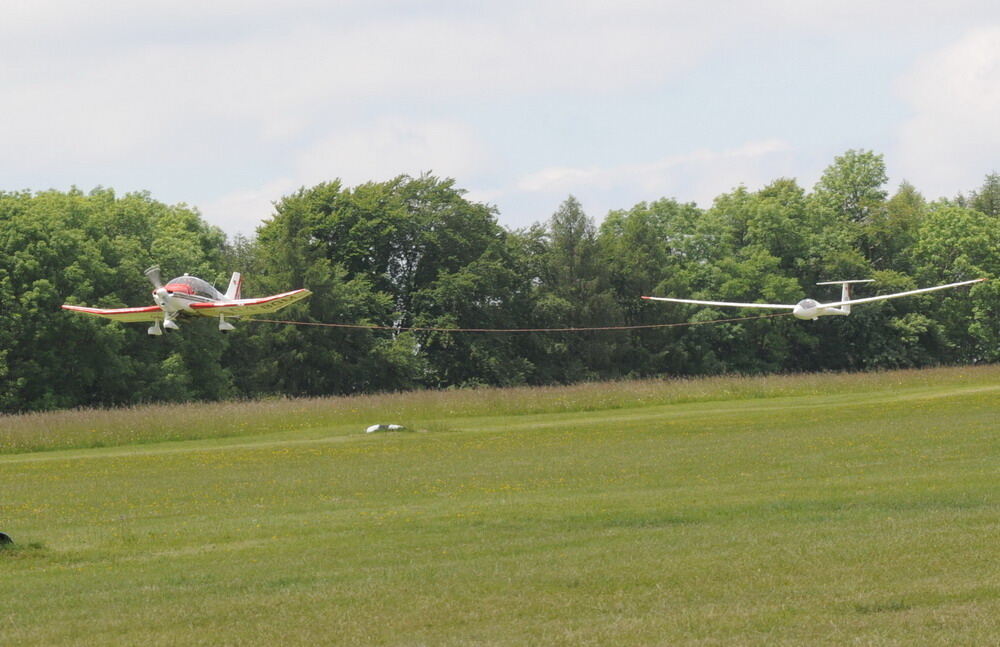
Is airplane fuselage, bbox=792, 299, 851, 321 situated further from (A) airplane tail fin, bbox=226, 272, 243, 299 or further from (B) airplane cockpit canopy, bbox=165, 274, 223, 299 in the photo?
(B) airplane cockpit canopy, bbox=165, 274, 223, 299

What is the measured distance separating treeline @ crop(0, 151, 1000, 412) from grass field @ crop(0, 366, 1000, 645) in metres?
39.4

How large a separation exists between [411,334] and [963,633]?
73.1 m

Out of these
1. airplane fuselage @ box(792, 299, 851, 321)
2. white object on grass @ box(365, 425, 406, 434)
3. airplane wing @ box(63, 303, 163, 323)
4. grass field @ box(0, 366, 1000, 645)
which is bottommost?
white object on grass @ box(365, 425, 406, 434)

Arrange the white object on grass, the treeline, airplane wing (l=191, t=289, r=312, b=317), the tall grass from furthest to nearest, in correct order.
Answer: the treeline, the tall grass, the white object on grass, airplane wing (l=191, t=289, r=312, b=317)

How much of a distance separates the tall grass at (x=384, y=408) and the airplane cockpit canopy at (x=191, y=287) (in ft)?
50.7

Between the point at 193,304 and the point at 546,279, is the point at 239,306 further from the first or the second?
the point at 546,279

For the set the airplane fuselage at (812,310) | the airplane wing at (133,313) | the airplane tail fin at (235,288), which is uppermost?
the airplane tail fin at (235,288)

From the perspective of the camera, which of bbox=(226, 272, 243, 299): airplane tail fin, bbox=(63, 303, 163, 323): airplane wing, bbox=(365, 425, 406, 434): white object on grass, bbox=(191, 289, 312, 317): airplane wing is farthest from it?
bbox=(365, 425, 406, 434): white object on grass

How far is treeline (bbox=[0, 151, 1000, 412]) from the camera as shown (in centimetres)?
7662

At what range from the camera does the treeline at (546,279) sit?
76625mm

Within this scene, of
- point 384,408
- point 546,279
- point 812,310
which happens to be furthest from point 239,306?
point 546,279

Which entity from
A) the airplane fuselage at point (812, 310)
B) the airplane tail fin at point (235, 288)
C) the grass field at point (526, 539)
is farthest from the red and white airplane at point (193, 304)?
the airplane fuselage at point (812, 310)

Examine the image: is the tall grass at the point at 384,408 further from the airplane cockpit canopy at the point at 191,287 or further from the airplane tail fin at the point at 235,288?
the airplane cockpit canopy at the point at 191,287

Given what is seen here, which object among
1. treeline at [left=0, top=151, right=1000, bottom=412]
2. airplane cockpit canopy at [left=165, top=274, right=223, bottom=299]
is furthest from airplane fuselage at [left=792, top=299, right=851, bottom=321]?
treeline at [left=0, top=151, right=1000, bottom=412]
